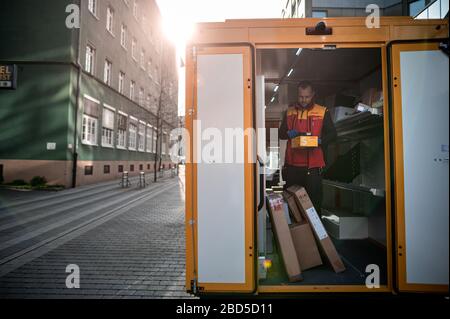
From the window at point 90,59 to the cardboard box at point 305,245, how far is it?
53.4ft

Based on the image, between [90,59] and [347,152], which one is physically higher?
[90,59]

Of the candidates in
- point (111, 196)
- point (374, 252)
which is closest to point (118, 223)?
point (111, 196)

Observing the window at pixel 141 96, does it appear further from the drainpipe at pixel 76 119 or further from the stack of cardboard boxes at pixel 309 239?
the stack of cardboard boxes at pixel 309 239

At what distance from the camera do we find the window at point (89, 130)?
14.9m

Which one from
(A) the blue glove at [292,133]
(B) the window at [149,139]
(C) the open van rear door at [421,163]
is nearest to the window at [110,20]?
(B) the window at [149,139]

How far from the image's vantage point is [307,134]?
3.84 meters

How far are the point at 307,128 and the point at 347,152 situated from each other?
6.32 ft

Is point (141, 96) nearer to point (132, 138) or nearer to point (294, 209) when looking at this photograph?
point (132, 138)

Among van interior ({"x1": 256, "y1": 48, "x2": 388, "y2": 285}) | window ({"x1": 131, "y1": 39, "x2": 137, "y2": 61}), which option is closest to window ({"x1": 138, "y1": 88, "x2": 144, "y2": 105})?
window ({"x1": 131, "y1": 39, "x2": 137, "y2": 61})

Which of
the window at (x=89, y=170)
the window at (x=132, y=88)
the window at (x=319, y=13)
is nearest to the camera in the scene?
the window at (x=89, y=170)

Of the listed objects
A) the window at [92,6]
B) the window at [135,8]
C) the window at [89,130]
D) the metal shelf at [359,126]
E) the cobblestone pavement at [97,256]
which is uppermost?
the window at [135,8]

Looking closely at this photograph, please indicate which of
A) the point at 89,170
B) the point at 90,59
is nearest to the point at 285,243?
the point at 89,170

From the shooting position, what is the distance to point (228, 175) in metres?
2.53

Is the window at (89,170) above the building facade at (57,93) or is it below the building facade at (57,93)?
below
